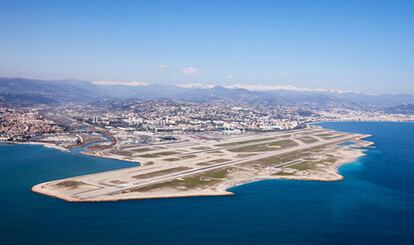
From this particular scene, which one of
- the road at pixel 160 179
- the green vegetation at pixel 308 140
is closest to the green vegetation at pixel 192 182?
the road at pixel 160 179

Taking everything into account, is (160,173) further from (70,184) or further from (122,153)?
(122,153)

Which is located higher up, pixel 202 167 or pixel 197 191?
pixel 202 167

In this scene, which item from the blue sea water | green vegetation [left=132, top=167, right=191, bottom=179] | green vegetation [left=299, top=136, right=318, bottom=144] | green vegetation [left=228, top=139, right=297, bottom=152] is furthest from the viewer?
green vegetation [left=299, top=136, right=318, bottom=144]

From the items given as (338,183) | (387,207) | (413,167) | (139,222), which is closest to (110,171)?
(139,222)

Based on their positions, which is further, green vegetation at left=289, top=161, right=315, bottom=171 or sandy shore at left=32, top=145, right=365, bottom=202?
green vegetation at left=289, top=161, right=315, bottom=171

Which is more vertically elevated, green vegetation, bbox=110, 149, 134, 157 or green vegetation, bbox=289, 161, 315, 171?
green vegetation, bbox=289, 161, 315, 171

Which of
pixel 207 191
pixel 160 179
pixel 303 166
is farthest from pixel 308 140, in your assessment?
pixel 207 191

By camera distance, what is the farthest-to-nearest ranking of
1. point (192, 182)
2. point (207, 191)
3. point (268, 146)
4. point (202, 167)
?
1. point (268, 146)
2. point (202, 167)
3. point (192, 182)
4. point (207, 191)

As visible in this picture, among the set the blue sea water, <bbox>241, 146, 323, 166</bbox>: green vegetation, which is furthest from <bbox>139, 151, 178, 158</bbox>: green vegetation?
<bbox>241, 146, 323, 166</bbox>: green vegetation

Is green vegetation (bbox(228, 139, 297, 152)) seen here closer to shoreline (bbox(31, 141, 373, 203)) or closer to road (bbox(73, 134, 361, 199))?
road (bbox(73, 134, 361, 199))
